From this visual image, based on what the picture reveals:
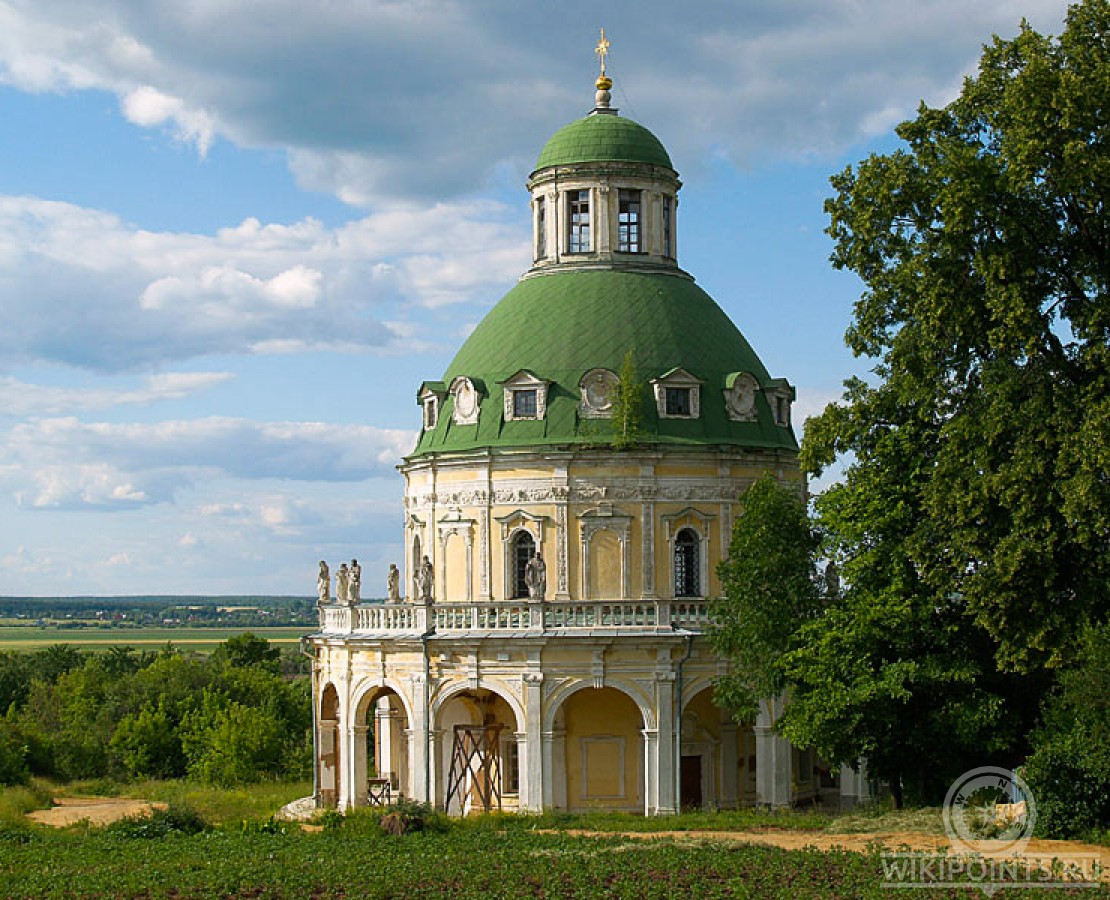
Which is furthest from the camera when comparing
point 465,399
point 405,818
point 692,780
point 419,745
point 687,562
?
point 465,399

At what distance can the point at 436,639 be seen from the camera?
40844 mm

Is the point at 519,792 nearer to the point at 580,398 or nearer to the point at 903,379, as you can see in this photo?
the point at 580,398

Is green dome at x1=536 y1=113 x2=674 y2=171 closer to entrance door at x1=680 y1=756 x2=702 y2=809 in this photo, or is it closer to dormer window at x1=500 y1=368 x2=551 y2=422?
dormer window at x1=500 y1=368 x2=551 y2=422

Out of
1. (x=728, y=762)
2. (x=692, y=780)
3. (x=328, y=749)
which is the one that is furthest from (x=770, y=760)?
(x=328, y=749)

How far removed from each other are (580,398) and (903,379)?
13.7 meters

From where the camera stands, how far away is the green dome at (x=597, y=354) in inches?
1722

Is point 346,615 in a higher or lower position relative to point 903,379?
lower

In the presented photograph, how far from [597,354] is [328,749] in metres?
15.4

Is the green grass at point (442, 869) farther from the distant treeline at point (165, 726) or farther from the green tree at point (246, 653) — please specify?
the green tree at point (246, 653)

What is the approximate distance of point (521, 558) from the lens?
44312 millimetres

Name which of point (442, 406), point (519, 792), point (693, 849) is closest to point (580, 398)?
point (442, 406)

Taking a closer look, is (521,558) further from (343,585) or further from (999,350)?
(999,350)

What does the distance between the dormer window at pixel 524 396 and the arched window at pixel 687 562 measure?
5.50m

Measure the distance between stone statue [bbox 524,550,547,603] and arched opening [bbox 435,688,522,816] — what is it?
367 cm
